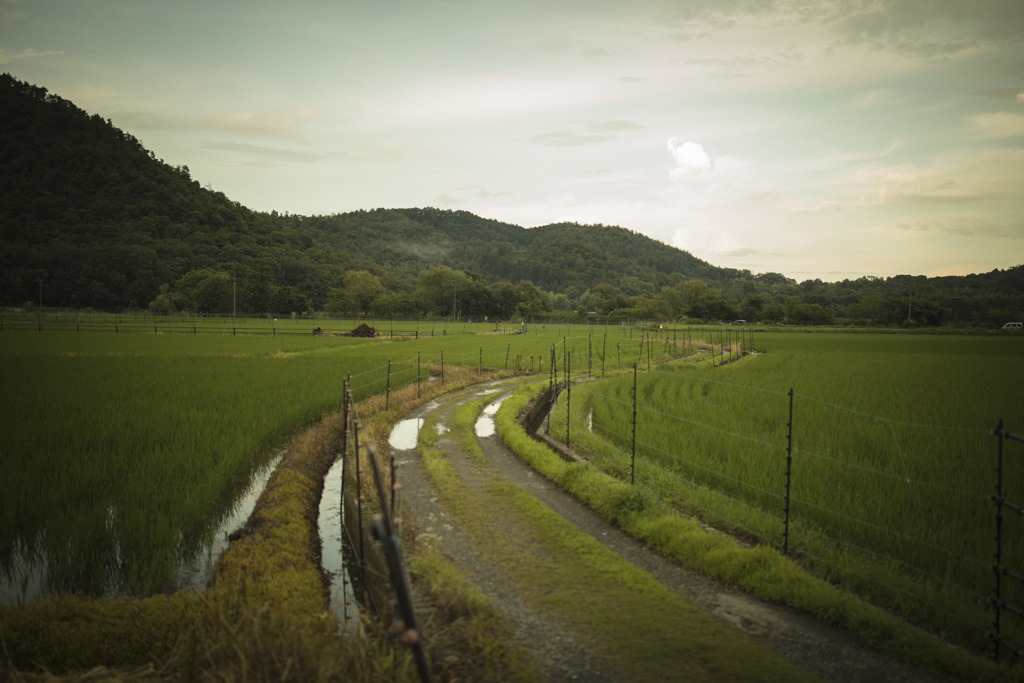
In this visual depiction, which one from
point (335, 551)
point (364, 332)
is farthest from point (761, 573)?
point (364, 332)

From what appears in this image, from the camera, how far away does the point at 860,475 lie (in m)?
7.25

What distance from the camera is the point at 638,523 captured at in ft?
20.2

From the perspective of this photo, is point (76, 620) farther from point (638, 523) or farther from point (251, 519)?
point (638, 523)

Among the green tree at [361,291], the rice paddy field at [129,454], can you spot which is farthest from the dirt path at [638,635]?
the green tree at [361,291]

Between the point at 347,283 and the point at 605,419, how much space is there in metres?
83.3

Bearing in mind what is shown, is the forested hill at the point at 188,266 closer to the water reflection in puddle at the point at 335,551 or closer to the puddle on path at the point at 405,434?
the puddle on path at the point at 405,434

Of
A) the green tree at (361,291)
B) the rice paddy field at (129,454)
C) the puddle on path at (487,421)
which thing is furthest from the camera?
the green tree at (361,291)

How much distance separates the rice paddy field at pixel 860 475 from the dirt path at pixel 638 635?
0.90 metres

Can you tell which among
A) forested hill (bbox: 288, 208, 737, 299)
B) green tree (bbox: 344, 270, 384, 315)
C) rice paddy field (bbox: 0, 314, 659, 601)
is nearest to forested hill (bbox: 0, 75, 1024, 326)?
green tree (bbox: 344, 270, 384, 315)

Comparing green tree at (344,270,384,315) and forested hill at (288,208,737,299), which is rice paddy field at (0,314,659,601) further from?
forested hill at (288,208,737,299)

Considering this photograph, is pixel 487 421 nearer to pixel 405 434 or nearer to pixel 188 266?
pixel 405 434

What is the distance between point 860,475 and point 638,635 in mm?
4826

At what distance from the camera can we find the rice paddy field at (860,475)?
4691 millimetres

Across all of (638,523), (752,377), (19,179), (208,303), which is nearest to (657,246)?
(208,303)
